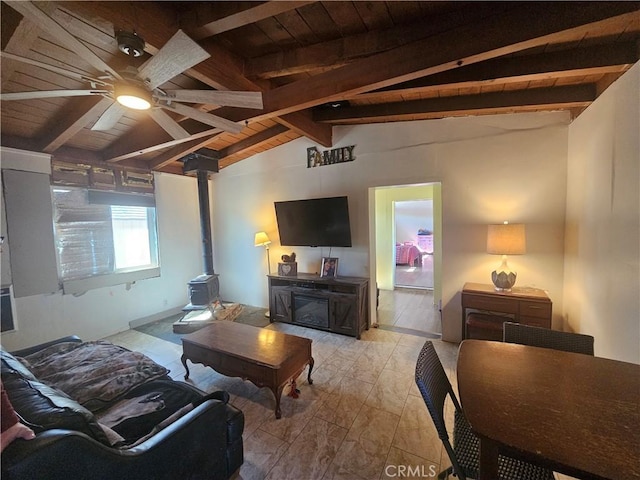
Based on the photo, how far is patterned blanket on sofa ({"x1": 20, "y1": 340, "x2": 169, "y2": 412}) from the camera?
1.74 m

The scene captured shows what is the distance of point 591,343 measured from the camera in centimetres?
157

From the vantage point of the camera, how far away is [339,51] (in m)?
2.02

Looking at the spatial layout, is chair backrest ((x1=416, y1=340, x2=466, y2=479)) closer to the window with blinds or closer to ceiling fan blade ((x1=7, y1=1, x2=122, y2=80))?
ceiling fan blade ((x1=7, y1=1, x2=122, y2=80))

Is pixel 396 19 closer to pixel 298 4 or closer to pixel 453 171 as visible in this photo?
pixel 298 4

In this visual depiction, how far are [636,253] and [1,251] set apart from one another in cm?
585

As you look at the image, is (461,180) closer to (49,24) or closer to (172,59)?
(172,59)

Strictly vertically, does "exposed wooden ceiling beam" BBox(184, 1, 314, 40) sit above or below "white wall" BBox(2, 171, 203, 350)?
above

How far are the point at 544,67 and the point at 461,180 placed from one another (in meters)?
1.35

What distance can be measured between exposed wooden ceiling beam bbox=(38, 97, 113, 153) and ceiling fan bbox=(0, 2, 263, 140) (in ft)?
1.93

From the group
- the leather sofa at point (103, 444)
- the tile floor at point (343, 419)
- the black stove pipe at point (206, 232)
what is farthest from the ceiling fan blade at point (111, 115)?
the tile floor at point (343, 419)

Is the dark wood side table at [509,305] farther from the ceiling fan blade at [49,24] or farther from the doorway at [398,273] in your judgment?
the ceiling fan blade at [49,24]

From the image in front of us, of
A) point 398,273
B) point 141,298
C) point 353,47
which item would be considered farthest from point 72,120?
point 398,273

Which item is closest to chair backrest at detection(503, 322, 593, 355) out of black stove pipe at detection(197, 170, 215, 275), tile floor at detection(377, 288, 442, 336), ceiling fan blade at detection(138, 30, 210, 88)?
tile floor at detection(377, 288, 442, 336)

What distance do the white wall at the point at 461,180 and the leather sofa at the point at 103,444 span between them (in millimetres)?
2824
